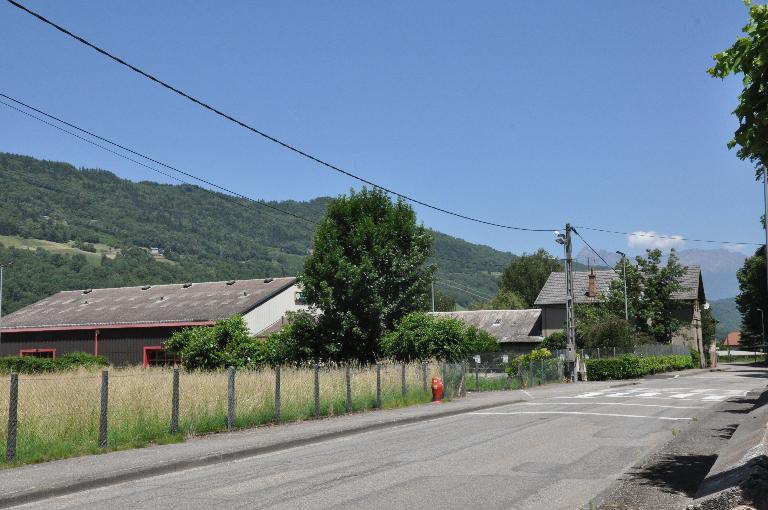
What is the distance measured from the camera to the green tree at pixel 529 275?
120312mm

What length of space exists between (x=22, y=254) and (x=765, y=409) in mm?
177681

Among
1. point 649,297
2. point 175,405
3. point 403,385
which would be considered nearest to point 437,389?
point 403,385

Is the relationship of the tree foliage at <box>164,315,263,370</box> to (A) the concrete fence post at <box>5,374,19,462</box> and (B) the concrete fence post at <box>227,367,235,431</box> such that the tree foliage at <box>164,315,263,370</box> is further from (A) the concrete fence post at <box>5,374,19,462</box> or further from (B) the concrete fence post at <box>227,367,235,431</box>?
(A) the concrete fence post at <box>5,374,19,462</box>

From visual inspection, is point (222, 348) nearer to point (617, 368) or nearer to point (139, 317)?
point (139, 317)

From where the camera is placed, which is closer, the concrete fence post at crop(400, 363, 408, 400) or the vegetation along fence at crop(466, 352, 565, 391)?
the concrete fence post at crop(400, 363, 408, 400)

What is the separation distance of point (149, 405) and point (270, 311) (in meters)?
40.7

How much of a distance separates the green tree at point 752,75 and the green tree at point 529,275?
112 m

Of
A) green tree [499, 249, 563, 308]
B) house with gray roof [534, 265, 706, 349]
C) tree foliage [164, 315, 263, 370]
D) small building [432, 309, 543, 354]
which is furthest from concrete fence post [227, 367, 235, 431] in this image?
green tree [499, 249, 563, 308]

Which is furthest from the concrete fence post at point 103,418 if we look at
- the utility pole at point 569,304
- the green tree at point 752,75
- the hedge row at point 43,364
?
the utility pole at point 569,304

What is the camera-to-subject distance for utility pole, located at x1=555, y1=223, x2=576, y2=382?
3775 cm

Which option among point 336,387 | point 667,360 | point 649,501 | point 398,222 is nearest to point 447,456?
point 649,501

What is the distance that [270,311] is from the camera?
5556cm

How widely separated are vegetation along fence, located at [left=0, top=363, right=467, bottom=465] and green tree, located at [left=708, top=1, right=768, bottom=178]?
1053 cm

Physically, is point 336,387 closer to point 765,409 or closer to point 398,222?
point 765,409
